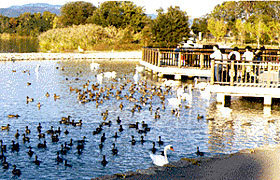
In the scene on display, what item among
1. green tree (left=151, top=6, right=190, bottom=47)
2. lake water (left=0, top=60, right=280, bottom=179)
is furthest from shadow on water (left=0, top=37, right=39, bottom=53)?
lake water (left=0, top=60, right=280, bottom=179)

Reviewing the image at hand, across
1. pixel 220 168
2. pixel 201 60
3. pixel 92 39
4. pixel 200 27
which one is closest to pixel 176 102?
pixel 201 60

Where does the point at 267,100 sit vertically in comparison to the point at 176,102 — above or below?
above

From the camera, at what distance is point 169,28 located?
1854 inches

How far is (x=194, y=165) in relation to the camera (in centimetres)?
1249

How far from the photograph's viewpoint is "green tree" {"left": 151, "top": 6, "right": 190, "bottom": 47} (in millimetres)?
47062

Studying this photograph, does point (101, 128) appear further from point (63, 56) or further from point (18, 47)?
point (18, 47)

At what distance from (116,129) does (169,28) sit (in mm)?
30968

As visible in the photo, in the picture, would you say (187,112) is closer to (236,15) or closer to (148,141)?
(148,141)

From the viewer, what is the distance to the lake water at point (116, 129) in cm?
1318

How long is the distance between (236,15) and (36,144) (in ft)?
302

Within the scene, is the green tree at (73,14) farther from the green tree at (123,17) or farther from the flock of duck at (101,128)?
the flock of duck at (101,128)

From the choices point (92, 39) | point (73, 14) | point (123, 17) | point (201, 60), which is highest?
point (73, 14)

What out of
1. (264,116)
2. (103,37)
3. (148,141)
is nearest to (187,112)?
(264,116)

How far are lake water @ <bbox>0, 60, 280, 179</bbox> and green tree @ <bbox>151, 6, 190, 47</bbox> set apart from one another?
777 inches
